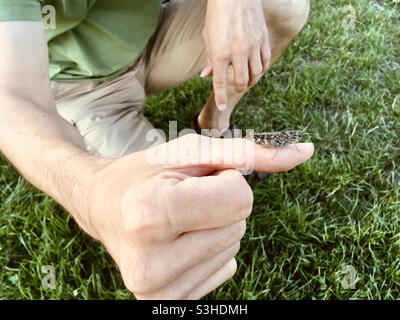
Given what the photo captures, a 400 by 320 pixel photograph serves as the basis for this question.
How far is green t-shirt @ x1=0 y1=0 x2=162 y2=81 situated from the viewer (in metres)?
1.29

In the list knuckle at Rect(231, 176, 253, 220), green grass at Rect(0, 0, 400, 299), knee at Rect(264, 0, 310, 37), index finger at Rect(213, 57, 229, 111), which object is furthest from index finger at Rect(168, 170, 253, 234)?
knee at Rect(264, 0, 310, 37)

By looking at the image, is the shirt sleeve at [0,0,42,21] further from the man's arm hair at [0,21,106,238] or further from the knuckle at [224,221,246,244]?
the knuckle at [224,221,246,244]

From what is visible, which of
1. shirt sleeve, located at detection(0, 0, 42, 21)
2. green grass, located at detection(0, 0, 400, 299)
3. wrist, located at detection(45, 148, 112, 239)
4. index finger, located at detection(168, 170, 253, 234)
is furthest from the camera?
green grass, located at detection(0, 0, 400, 299)

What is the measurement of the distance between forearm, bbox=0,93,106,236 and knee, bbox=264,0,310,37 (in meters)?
0.94

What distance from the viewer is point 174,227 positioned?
0.59 m

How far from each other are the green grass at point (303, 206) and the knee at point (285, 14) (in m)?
0.54

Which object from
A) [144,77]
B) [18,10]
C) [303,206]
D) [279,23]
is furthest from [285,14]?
[18,10]

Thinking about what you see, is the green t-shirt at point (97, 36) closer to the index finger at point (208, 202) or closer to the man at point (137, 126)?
the man at point (137, 126)

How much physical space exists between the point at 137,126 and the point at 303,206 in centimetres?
85

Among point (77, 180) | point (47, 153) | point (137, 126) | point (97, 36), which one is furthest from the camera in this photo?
point (137, 126)

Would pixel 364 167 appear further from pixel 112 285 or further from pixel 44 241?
pixel 44 241

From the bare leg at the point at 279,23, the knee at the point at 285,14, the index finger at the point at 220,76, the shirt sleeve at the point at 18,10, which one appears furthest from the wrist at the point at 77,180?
the knee at the point at 285,14

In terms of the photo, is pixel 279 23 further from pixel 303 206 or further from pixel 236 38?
pixel 303 206

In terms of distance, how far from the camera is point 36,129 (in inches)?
36.6
